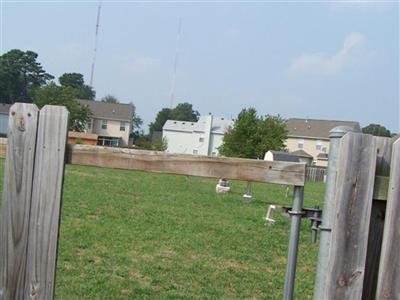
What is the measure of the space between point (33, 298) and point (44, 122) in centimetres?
82

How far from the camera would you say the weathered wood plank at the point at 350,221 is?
2.30m

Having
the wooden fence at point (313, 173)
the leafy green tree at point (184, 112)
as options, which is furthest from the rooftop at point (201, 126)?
the wooden fence at point (313, 173)

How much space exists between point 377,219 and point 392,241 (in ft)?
0.43

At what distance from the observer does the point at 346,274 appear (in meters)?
2.30

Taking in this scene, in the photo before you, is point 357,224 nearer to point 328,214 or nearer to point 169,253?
point 328,214

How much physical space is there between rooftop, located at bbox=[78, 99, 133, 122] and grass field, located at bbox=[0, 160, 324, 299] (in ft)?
223

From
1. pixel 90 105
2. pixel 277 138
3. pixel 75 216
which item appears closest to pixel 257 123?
pixel 277 138

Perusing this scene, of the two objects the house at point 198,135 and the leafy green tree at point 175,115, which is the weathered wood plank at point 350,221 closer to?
the house at point 198,135

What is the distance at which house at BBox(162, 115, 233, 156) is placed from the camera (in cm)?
8215

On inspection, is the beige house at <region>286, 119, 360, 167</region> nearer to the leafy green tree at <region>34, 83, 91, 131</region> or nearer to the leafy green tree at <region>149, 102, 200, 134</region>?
the leafy green tree at <region>34, 83, 91, 131</region>

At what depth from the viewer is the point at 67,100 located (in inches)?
2734

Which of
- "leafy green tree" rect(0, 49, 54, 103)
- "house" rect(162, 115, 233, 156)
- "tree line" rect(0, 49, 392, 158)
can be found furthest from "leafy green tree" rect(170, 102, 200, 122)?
"house" rect(162, 115, 233, 156)

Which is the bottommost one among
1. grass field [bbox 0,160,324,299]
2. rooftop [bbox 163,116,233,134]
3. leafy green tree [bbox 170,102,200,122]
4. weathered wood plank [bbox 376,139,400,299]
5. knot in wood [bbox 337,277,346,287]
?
grass field [bbox 0,160,324,299]

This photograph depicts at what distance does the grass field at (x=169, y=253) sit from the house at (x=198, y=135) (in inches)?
2641
